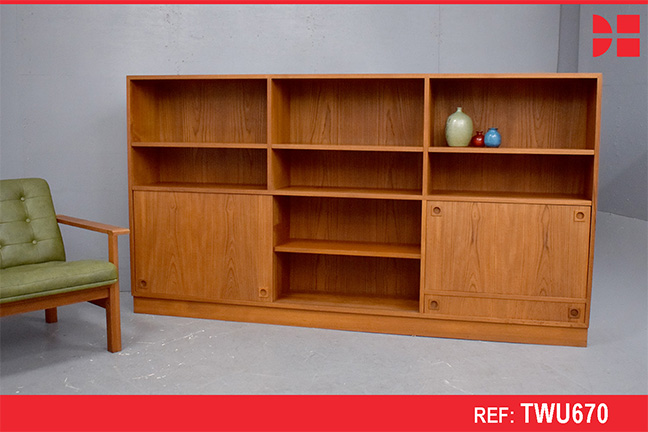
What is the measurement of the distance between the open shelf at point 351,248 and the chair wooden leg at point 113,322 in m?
1.00

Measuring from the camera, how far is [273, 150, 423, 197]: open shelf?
4.07 m

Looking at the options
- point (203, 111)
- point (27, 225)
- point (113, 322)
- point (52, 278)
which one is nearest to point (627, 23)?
point (203, 111)

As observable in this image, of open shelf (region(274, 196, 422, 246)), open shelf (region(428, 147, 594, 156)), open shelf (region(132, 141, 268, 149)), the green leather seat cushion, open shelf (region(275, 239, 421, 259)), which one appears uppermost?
open shelf (region(132, 141, 268, 149))

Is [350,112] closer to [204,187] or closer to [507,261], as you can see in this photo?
[204,187]

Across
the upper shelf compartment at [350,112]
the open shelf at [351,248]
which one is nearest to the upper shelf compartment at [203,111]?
the upper shelf compartment at [350,112]

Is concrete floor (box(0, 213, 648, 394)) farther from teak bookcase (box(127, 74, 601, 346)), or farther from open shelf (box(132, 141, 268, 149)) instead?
open shelf (box(132, 141, 268, 149))

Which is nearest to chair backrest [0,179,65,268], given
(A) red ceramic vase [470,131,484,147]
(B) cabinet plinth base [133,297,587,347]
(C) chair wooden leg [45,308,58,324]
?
(C) chair wooden leg [45,308,58,324]

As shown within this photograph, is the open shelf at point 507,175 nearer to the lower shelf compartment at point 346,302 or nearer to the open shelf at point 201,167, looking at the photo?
the lower shelf compartment at point 346,302

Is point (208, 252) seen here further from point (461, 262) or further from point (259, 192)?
Answer: point (461, 262)

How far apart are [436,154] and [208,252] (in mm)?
1571

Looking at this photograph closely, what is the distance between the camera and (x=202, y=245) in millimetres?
4020

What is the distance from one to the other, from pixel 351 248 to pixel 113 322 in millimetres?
1450

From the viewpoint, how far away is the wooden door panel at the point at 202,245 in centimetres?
395

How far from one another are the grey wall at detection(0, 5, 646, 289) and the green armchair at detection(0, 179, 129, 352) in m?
0.83
